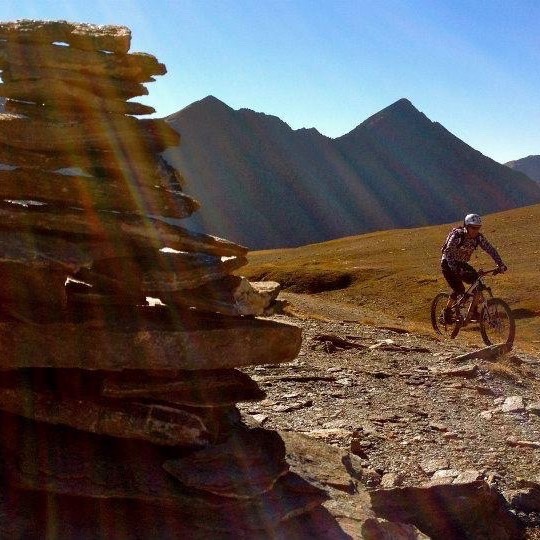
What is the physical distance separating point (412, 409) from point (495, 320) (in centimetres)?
817

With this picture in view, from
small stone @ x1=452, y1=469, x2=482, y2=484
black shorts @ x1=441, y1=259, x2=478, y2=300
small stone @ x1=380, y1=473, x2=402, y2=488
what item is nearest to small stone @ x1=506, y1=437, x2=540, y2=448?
small stone @ x1=452, y1=469, x2=482, y2=484

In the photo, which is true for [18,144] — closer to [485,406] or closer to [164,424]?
[164,424]

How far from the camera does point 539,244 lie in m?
96.9

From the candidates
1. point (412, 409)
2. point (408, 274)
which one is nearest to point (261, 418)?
point (412, 409)

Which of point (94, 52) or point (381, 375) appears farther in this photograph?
point (381, 375)

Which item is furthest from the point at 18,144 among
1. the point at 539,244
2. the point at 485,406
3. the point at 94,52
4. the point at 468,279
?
the point at 539,244

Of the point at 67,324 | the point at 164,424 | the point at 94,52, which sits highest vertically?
the point at 94,52

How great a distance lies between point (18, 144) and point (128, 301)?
2958 millimetres

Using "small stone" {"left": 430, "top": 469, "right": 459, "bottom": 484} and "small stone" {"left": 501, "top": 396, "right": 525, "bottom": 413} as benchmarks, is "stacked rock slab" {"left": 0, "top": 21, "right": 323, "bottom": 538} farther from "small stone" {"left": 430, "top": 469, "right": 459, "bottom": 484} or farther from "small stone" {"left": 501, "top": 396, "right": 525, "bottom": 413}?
"small stone" {"left": 501, "top": 396, "right": 525, "bottom": 413}

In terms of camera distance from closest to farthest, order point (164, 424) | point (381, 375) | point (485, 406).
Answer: point (164, 424), point (485, 406), point (381, 375)

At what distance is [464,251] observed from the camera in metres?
23.6

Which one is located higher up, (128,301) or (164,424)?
(128,301)

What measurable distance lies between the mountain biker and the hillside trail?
2722 millimetres

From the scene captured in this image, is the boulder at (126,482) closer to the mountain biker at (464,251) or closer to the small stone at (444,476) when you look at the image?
the small stone at (444,476)
